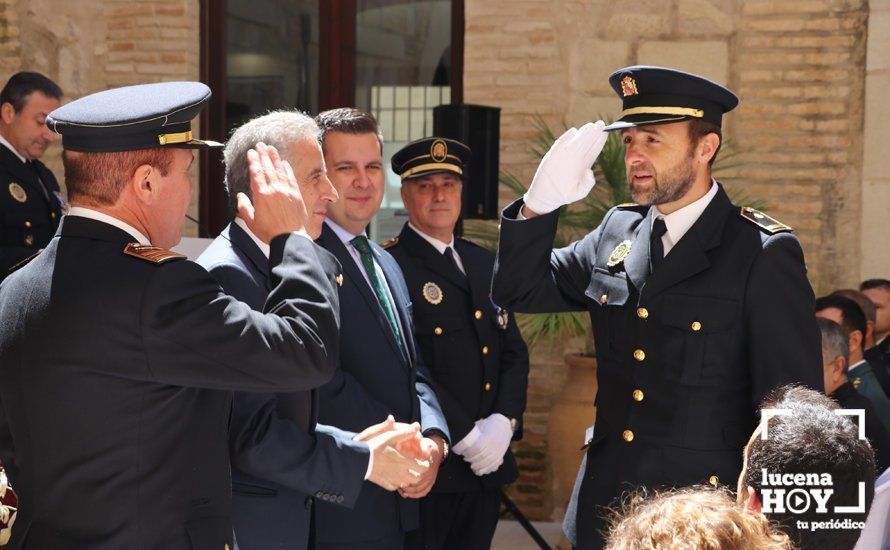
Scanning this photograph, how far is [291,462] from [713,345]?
1029 millimetres

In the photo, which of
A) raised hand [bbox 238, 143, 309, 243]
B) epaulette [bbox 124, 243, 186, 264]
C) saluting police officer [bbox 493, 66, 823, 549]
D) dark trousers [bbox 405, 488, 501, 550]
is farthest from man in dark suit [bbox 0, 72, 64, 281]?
epaulette [bbox 124, 243, 186, 264]

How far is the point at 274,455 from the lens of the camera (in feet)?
7.65

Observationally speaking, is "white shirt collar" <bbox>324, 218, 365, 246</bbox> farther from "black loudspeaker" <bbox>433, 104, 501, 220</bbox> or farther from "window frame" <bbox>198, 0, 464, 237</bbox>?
"window frame" <bbox>198, 0, 464, 237</bbox>

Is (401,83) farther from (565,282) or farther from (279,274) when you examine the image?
(279,274)

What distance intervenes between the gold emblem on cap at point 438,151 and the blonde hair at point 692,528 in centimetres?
276

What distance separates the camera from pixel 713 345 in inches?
101

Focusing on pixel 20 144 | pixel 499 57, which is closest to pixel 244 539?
pixel 20 144

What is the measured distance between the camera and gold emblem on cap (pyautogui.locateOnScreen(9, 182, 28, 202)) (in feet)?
16.1

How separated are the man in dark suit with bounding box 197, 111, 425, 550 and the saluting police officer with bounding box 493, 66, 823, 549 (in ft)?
1.65

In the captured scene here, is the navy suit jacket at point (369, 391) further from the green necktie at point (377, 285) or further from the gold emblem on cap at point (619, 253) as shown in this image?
the gold emblem on cap at point (619, 253)

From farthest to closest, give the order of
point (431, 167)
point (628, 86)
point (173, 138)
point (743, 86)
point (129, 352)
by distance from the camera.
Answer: point (743, 86) < point (431, 167) < point (628, 86) < point (173, 138) < point (129, 352)

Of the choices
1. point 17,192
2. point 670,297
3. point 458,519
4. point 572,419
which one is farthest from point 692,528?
point 17,192

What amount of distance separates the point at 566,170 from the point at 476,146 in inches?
108

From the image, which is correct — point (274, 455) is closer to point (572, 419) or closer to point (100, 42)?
point (572, 419)
